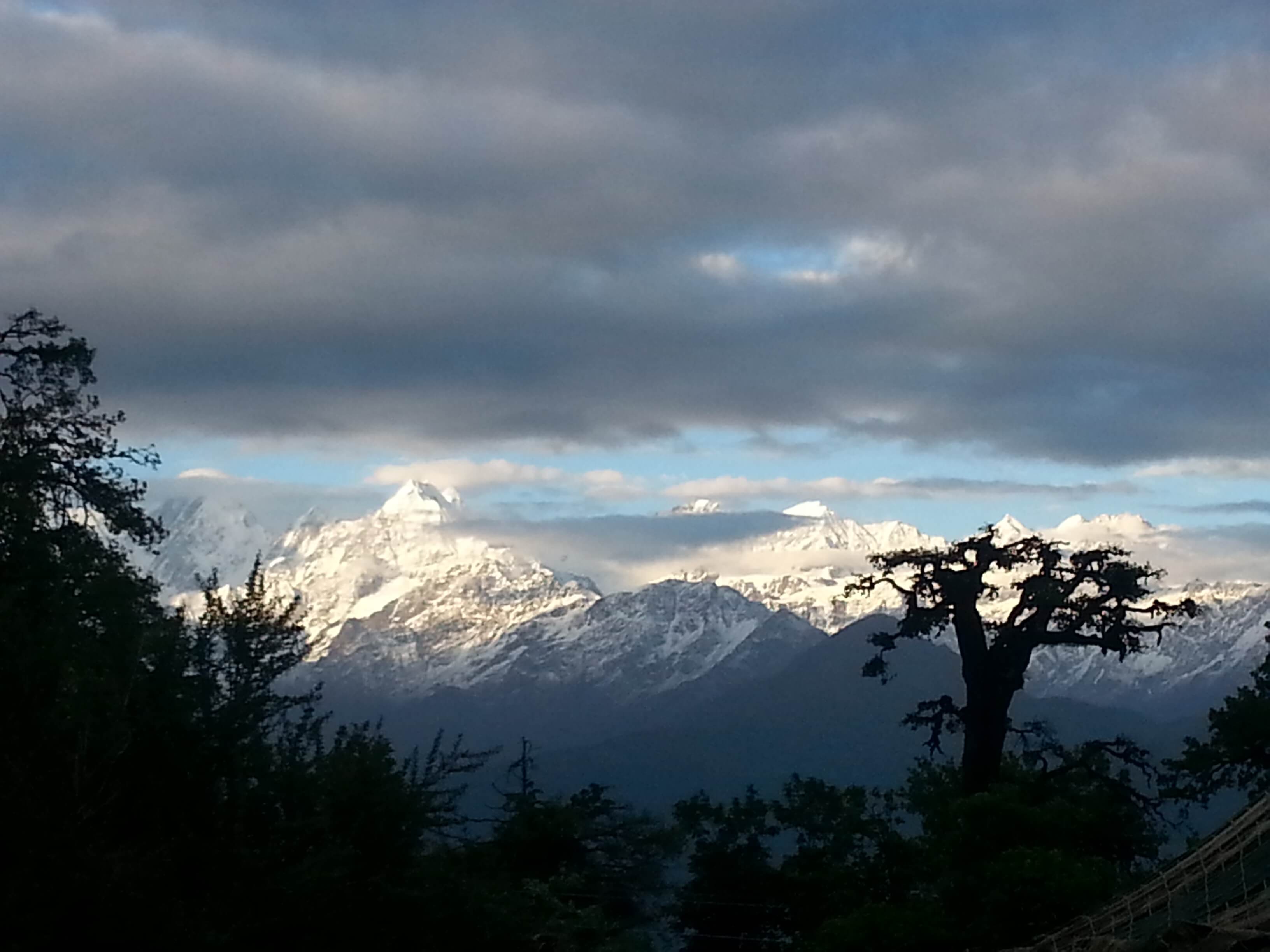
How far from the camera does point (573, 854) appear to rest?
2179 inches

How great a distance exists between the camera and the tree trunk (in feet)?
143

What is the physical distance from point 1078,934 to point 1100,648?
20088 millimetres

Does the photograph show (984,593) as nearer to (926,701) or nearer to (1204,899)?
(926,701)

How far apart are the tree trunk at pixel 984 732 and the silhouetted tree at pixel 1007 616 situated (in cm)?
2

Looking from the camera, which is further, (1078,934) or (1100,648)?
(1100,648)

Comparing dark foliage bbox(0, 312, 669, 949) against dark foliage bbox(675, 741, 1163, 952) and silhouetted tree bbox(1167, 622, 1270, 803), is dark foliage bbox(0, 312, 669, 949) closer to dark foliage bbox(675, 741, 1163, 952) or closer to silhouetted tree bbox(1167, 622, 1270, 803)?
dark foliage bbox(675, 741, 1163, 952)

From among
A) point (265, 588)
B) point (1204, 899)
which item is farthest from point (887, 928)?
point (265, 588)

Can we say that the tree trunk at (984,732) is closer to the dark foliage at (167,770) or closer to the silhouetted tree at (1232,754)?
the silhouetted tree at (1232,754)

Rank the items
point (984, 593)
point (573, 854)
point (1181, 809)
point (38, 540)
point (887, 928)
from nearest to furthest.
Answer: point (38, 540) < point (887, 928) < point (1181, 809) < point (984, 593) < point (573, 854)

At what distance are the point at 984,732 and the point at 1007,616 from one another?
14.4 ft

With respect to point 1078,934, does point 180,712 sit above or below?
above

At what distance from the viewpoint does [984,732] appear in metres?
43.8

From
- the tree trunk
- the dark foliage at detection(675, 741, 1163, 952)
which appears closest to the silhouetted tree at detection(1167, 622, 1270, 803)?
the dark foliage at detection(675, 741, 1163, 952)

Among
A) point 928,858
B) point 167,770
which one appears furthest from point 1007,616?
point 167,770
